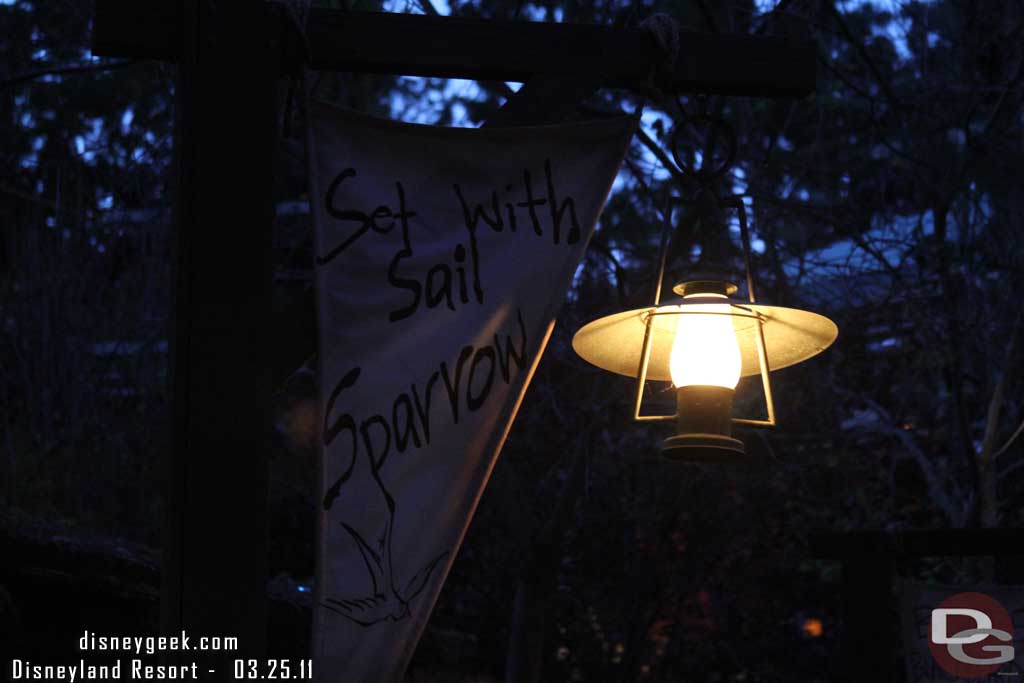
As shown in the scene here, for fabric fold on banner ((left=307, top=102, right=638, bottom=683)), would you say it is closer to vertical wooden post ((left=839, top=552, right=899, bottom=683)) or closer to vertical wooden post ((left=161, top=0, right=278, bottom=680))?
vertical wooden post ((left=161, top=0, right=278, bottom=680))

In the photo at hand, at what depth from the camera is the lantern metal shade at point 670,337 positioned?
2789 millimetres

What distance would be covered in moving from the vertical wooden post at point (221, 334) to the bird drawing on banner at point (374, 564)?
6.9 inches

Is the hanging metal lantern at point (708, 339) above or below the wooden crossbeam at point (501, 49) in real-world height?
below

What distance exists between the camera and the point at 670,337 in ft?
9.53

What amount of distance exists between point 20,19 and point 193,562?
596cm

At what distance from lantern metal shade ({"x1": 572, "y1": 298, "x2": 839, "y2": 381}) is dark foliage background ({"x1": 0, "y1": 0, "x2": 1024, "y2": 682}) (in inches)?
134

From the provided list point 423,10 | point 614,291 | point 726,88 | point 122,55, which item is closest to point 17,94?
point 423,10

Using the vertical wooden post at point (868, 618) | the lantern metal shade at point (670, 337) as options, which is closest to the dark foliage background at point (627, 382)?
the vertical wooden post at point (868, 618)

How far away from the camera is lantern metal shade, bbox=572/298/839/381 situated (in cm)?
279

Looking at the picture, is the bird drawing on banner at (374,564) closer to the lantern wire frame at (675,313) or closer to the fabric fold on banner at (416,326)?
the fabric fold on banner at (416,326)

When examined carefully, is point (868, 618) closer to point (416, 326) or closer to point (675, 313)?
point (675, 313)

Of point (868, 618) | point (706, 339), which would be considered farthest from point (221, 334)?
point (868, 618)

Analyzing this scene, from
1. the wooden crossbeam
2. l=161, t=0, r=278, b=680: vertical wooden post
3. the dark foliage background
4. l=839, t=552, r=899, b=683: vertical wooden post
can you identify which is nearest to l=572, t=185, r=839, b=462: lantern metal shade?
the wooden crossbeam

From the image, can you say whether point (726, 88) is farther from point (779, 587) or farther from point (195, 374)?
point (779, 587)
